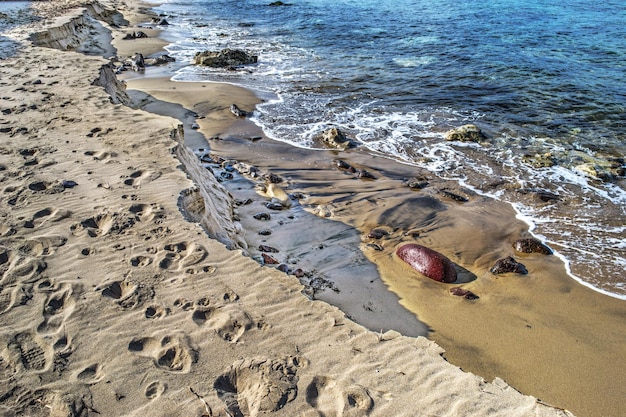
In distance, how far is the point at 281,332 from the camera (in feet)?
11.9

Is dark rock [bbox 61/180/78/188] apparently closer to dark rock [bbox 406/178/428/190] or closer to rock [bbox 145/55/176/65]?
dark rock [bbox 406/178/428/190]

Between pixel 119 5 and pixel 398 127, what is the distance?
28.6 metres

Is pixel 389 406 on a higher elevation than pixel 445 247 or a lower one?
higher

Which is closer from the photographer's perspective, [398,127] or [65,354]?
[65,354]

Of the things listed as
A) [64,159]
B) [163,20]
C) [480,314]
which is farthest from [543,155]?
[163,20]

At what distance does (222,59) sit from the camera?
649 inches

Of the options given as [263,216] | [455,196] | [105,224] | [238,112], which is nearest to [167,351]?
[105,224]

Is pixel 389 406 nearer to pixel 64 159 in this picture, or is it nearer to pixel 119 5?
pixel 64 159

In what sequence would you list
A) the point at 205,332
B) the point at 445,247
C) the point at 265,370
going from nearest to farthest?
the point at 265,370 → the point at 205,332 → the point at 445,247

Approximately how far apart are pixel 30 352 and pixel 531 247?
246 inches

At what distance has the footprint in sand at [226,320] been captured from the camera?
3.57 metres

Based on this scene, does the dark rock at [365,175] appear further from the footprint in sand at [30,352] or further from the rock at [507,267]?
the footprint in sand at [30,352]

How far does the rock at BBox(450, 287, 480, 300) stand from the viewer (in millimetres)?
5434

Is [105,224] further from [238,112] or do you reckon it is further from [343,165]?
[238,112]
